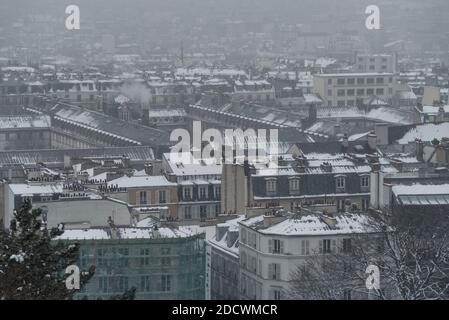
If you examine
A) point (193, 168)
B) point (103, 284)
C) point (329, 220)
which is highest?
point (329, 220)

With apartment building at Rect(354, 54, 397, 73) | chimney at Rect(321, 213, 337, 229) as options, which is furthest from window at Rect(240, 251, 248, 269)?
apartment building at Rect(354, 54, 397, 73)

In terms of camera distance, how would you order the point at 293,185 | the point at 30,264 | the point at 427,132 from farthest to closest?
the point at 427,132 < the point at 293,185 < the point at 30,264

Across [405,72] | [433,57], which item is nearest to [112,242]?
[405,72]

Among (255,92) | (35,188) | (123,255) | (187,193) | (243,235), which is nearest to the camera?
(123,255)

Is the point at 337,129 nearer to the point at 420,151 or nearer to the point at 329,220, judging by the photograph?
the point at 420,151

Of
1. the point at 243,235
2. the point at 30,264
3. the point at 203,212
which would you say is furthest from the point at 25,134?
the point at 30,264

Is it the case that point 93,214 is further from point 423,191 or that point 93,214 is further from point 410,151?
point 410,151
